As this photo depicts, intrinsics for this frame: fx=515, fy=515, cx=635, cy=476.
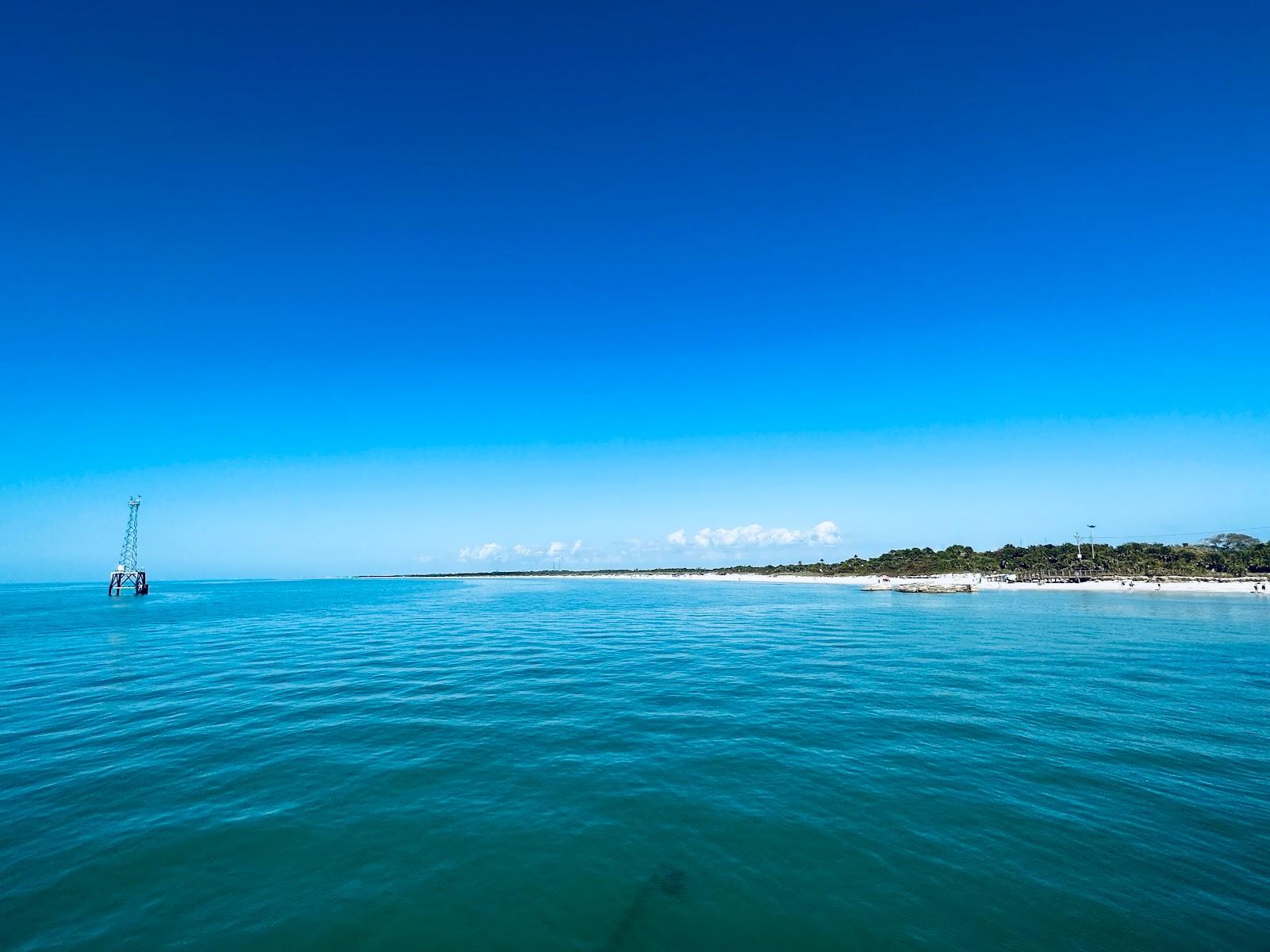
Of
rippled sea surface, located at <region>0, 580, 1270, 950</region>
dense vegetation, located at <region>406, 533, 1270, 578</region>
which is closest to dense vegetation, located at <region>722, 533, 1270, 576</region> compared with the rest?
dense vegetation, located at <region>406, 533, 1270, 578</region>

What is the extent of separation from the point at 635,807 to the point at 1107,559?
190 metres

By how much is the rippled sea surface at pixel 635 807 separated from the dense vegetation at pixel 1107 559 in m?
141

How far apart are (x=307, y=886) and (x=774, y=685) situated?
2394cm

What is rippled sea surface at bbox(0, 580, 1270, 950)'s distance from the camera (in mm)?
10391

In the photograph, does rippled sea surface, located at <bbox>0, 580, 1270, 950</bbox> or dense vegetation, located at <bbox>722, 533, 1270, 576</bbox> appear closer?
rippled sea surface, located at <bbox>0, 580, 1270, 950</bbox>

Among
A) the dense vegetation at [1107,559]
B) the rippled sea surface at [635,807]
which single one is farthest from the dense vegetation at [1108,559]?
the rippled sea surface at [635,807]

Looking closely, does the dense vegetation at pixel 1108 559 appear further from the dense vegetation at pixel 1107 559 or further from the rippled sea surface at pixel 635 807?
the rippled sea surface at pixel 635 807

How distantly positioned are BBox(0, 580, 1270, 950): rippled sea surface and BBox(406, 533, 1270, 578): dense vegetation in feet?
463

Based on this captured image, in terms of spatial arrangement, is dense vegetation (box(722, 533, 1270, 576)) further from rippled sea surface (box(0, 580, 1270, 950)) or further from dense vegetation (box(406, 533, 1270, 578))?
rippled sea surface (box(0, 580, 1270, 950))

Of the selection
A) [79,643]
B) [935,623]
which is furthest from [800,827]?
[79,643]

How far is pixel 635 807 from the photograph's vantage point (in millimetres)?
14891

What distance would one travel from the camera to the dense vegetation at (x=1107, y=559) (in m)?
130

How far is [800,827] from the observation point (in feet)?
44.9

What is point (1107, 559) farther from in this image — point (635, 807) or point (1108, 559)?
point (635, 807)
